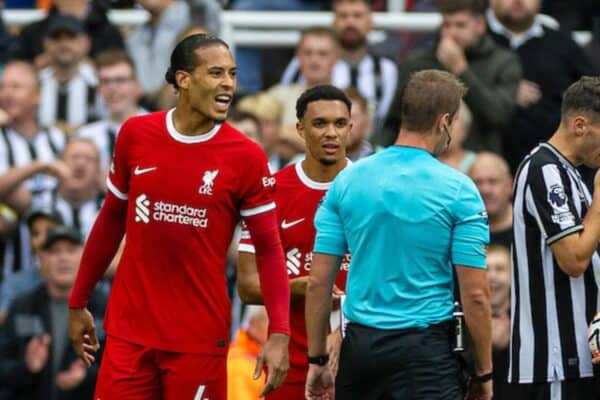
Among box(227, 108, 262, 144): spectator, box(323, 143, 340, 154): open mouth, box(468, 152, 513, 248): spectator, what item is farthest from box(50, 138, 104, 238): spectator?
box(323, 143, 340, 154): open mouth

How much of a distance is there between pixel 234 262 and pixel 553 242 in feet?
15.8

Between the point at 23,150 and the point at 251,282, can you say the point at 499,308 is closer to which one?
the point at 251,282

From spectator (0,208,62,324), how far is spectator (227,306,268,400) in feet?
6.50

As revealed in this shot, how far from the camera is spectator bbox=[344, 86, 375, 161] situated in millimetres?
12578

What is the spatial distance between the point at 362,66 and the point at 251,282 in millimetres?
5080

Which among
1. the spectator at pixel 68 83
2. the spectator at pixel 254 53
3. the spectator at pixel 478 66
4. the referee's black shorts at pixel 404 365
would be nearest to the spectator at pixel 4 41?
the spectator at pixel 68 83

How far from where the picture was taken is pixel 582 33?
14797mm

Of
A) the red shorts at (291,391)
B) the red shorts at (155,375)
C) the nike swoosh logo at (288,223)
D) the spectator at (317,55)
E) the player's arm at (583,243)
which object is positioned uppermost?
the spectator at (317,55)


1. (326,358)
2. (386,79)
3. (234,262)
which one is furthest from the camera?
(386,79)

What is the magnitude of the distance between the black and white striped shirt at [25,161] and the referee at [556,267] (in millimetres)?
5489

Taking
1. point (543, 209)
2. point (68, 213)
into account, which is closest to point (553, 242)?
point (543, 209)

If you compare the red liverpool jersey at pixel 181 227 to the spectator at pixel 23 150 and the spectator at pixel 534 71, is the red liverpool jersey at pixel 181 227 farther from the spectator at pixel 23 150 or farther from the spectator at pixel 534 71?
the spectator at pixel 534 71

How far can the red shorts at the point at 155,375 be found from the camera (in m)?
8.27

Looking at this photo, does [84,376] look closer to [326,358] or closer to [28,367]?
[28,367]
